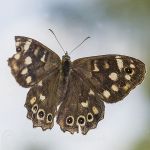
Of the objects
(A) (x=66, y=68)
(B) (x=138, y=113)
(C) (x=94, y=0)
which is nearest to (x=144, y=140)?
(B) (x=138, y=113)

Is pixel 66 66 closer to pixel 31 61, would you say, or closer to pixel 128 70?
pixel 31 61

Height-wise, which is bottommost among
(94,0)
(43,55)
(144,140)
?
(144,140)

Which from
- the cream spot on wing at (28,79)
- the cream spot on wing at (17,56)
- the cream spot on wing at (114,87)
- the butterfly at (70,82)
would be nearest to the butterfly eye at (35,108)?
the butterfly at (70,82)

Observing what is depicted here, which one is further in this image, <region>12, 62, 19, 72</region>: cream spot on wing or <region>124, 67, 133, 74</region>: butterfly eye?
<region>124, 67, 133, 74</region>: butterfly eye

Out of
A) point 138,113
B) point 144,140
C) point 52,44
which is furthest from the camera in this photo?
point 138,113

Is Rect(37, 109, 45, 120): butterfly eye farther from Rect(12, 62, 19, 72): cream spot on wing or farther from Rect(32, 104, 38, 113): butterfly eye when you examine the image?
Rect(12, 62, 19, 72): cream spot on wing

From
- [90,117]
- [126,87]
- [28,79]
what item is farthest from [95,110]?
[28,79]

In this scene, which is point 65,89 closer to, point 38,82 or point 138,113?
point 38,82

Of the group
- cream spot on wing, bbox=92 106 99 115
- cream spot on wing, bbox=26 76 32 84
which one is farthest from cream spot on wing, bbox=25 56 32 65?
cream spot on wing, bbox=92 106 99 115
